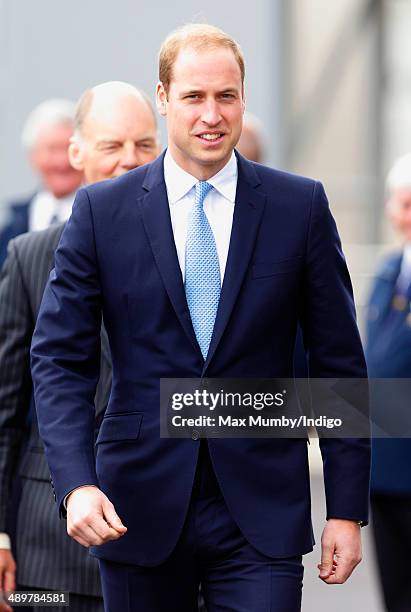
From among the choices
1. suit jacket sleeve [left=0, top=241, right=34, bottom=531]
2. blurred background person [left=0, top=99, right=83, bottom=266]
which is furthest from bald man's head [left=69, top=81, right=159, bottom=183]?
blurred background person [left=0, top=99, right=83, bottom=266]

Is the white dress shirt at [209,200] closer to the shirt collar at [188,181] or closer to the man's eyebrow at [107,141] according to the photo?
the shirt collar at [188,181]

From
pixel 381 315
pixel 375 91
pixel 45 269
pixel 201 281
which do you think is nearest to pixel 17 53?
pixel 375 91

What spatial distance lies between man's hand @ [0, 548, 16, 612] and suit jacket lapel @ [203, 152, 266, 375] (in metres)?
1.16

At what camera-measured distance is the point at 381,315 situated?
664cm

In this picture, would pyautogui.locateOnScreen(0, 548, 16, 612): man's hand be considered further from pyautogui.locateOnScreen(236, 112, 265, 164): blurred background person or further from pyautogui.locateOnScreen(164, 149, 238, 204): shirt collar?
pyautogui.locateOnScreen(236, 112, 265, 164): blurred background person

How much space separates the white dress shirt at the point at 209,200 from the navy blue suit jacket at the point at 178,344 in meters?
0.03

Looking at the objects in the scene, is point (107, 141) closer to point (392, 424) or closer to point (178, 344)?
point (178, 344)

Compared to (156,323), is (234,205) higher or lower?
higher

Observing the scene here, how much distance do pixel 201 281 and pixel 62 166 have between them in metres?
4.20

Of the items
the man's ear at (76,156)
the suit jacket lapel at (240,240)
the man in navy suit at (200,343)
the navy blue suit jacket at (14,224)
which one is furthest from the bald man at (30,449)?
the navy blue suit jacket at (14,224)

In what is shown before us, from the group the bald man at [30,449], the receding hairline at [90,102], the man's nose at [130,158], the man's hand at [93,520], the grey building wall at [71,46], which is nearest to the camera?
the man's hand at [93,520]

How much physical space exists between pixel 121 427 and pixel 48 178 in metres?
4.17

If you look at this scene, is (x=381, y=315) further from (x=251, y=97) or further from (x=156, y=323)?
(x=251, y=97)

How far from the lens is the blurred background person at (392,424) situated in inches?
251
